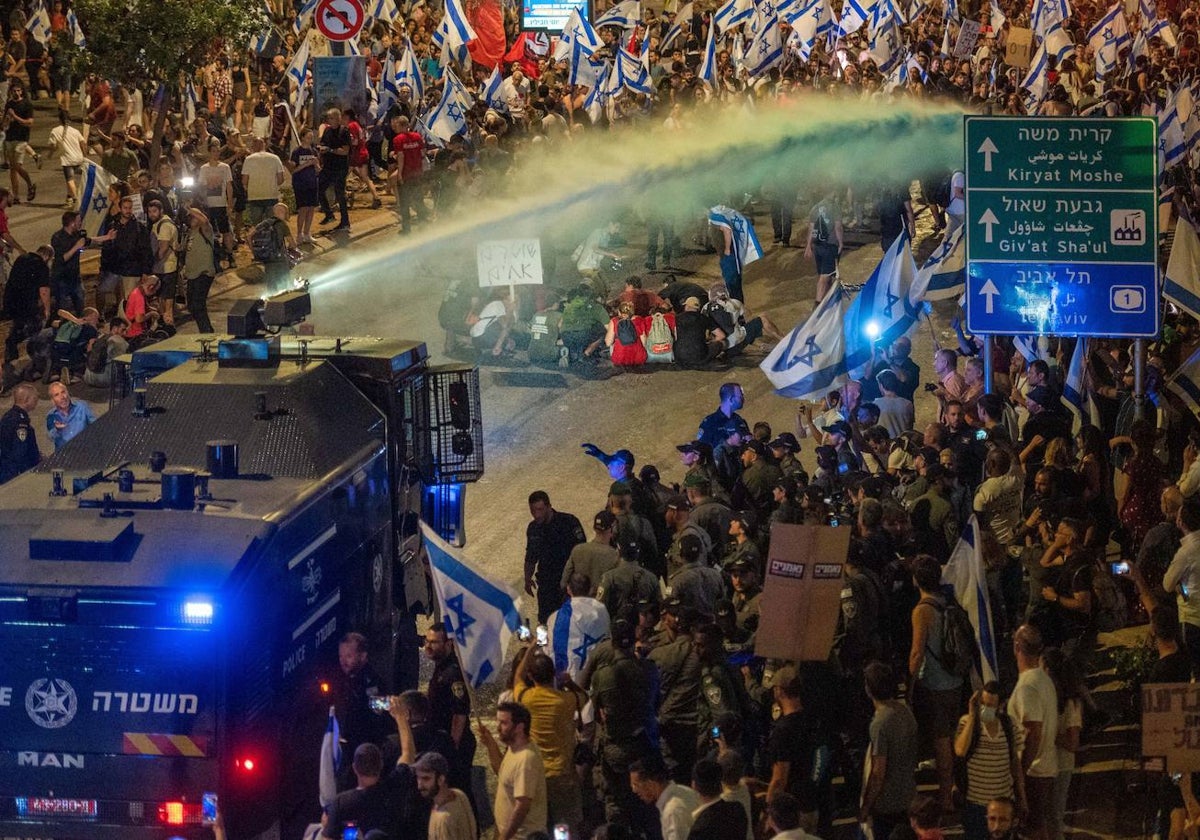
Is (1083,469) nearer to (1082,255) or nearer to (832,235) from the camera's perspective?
(1082,255)

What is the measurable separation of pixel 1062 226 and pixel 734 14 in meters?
18.7

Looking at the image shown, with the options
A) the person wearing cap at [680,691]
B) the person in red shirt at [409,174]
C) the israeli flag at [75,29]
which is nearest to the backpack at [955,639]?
the person wearing cap at [680,691]

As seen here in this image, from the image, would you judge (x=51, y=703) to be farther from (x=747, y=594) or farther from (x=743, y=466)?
(x=743, y=466)

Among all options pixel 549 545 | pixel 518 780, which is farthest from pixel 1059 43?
pixel 518 780

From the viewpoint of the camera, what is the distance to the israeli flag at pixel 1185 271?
1587 centimetres

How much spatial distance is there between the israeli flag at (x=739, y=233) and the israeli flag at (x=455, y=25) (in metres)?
12.2

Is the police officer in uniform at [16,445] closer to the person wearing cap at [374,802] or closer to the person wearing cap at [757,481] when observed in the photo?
the person wearing cap at [757,481]

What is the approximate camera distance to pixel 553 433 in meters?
19.8

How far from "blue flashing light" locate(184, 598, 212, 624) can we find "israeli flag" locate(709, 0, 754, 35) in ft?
80.8

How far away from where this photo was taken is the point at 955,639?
440 inches

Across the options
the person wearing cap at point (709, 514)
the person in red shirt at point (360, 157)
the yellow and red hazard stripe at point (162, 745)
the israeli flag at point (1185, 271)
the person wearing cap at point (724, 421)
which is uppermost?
the person in red shirt at point (360, 157)

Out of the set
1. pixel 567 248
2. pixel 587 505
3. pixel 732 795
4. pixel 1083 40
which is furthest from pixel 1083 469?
pixel 1083 40

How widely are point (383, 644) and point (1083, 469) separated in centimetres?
577

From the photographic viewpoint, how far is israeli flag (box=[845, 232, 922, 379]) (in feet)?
56.8
